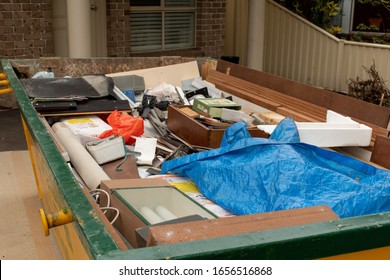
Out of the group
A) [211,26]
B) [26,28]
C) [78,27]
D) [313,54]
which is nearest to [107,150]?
[78,27]

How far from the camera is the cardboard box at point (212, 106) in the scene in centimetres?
434

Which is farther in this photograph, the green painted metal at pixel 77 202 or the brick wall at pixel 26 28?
the brick wall at pixel 26 28

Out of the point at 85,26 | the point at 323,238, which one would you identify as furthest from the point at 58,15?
the point at 323,238

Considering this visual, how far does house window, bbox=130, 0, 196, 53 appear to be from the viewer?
33.1 ft

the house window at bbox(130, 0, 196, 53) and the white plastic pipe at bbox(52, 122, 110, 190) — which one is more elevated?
the house window at bbox(130, 0, 196, 53)

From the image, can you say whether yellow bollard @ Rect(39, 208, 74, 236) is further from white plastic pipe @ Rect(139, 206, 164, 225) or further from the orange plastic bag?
the orange plastic bag

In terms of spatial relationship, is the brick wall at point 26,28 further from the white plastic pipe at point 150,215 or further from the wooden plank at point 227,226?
the wooden plank at point 227,226

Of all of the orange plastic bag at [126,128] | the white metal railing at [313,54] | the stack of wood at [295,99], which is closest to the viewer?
the stack of wood at [295,99]

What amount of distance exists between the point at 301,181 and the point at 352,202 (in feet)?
1.15

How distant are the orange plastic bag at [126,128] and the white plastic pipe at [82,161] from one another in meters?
0.28

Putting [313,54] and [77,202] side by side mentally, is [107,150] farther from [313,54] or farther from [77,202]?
[313,54]

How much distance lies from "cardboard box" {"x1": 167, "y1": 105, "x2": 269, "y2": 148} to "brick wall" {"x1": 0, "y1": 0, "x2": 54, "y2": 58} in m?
5.00

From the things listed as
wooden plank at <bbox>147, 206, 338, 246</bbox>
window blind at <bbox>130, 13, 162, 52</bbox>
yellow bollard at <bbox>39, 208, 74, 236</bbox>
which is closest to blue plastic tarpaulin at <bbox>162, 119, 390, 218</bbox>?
wooden plank at <bbox>147, 206, 338, 246</bbox>

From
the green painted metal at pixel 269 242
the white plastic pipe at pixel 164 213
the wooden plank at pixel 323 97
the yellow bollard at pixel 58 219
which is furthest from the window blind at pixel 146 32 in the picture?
the green painted metal at pixel 269 242
